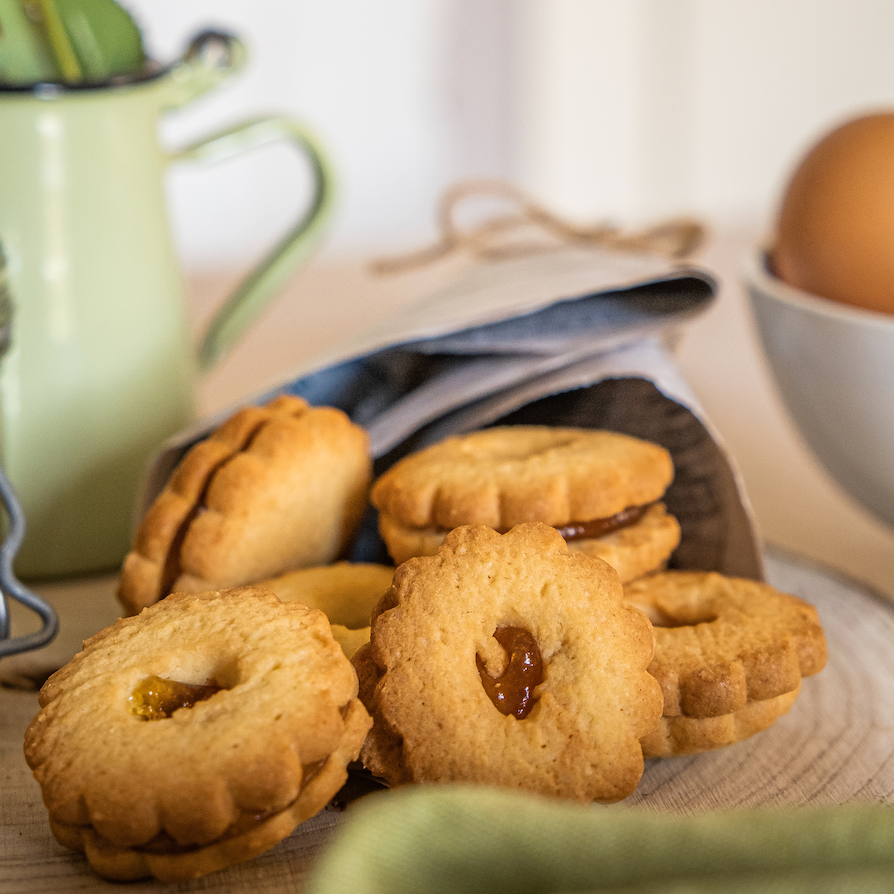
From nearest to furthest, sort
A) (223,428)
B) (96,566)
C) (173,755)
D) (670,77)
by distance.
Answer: (173,755)
(223,428)
(96,566)
(670,77)

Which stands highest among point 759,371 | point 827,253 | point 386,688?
point 827,253

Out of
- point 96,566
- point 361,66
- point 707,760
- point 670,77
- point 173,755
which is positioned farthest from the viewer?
point 670,77

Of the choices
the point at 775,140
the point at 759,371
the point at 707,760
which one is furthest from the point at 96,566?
the point at 775,140

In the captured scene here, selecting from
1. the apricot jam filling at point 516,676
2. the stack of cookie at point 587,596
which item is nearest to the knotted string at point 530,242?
the stack of cookie at point 587,596

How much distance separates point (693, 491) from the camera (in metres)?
0.82

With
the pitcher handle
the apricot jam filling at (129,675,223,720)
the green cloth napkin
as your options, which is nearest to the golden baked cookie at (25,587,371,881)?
the apricot jam filling at (129,675,223,720)

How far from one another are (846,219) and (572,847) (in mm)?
679

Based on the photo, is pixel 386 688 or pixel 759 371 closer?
pixel 386 688

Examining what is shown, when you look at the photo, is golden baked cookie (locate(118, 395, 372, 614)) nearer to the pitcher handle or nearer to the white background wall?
the pitcher handle

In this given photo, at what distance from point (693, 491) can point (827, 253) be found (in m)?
0.26

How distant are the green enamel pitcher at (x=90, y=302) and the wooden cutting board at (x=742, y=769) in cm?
11

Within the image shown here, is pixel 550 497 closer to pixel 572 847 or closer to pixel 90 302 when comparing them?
pixel 572 847

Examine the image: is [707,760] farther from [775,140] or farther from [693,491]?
[775,140]

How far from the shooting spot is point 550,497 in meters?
0.67
